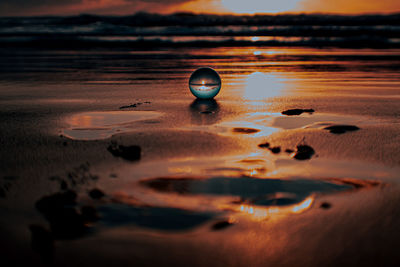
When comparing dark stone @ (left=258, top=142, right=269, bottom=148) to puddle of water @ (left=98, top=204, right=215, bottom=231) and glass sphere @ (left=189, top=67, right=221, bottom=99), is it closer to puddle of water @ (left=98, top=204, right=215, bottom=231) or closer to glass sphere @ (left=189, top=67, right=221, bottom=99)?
puddle of water @ (left=98, top=204, right=215, bottom=231)

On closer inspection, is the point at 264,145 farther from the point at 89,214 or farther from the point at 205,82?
the point at 205,82

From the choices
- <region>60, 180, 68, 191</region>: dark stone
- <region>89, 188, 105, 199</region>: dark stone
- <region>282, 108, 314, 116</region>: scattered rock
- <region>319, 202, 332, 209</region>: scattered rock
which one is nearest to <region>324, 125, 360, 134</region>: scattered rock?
<region>282, 108, 314, 116</region>: scattered rock

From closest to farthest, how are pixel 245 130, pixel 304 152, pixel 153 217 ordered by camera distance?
pixel 153 217 → pixel 304 152 → pixel 245 130

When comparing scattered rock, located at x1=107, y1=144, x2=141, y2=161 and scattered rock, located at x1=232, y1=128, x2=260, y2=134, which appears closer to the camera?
scattered rock, located at x1=107, y1=144, x2=141, y2=161

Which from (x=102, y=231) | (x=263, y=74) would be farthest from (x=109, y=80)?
(x=102, y=231)

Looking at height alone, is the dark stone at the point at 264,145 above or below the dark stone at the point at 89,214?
above

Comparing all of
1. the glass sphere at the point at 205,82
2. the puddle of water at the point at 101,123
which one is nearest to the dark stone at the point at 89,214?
the puddle of water at the point at 101,123

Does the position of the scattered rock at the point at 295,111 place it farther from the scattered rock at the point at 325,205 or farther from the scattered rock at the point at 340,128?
the scattered rock at the point at 325,205

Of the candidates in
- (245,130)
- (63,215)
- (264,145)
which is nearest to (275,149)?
(264,145)
